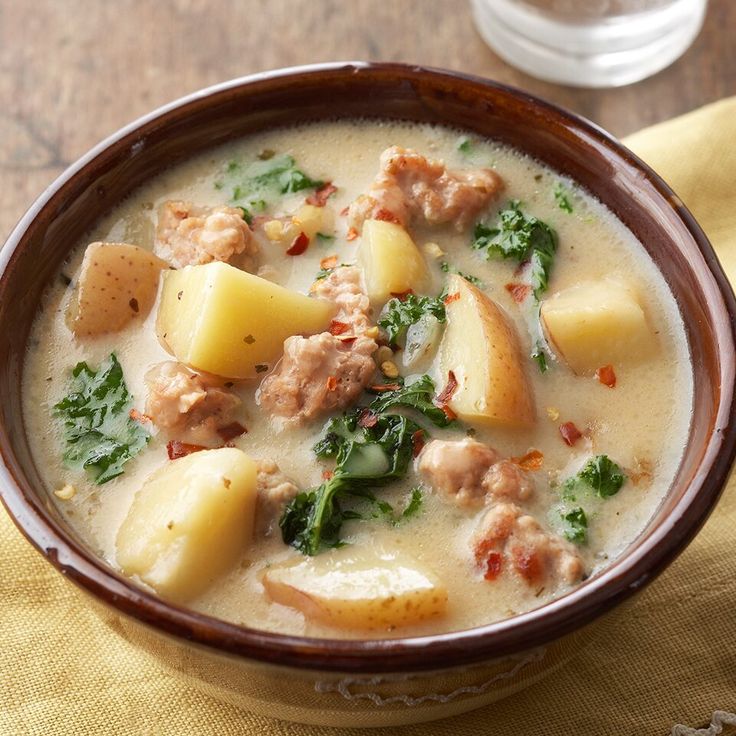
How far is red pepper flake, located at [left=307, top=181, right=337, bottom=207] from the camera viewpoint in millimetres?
3602

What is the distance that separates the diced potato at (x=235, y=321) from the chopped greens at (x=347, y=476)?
0.97 feet

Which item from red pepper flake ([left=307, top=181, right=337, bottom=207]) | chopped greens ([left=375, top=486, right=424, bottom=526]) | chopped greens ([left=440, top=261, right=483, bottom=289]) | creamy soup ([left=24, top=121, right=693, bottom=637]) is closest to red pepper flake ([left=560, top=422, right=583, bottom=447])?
creamy soup ([left=24, top=121, right=693, bottom=637])

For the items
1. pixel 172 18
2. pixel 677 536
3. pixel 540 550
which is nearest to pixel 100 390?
pixel 540 550

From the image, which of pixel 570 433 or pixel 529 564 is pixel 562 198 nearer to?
pixel 570 433

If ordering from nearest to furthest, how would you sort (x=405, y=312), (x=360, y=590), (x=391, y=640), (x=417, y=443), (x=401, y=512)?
(x=391, y=640) → (x=360, y=590) → (x=401, y=512) → (x=417, y=443) → (x=405, y=312)

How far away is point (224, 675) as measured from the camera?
2.69m

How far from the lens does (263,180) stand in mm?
3697

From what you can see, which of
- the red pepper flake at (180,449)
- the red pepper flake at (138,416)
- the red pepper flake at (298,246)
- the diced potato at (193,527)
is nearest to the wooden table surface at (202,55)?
the red pepper flake at (298,246)

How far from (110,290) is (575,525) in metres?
1.43

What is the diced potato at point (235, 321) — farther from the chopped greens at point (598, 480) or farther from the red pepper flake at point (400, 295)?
the chopped greens at point (598, 480)

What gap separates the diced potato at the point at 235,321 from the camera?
3121 mm

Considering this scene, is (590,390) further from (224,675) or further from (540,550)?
(224,675)

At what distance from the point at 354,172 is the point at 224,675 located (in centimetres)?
169

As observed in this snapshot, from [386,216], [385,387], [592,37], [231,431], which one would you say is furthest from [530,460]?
[592,37]
